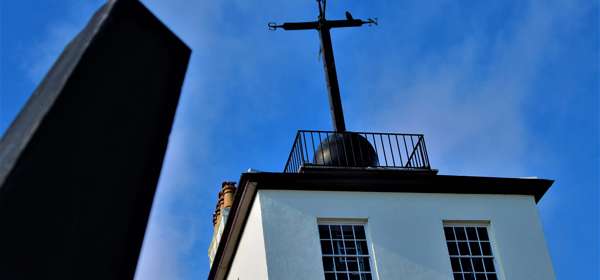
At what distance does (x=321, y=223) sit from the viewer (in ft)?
55.7

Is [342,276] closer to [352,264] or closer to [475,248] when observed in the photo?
[352,264]

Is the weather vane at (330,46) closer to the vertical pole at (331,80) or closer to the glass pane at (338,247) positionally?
the vertical pole at (331,80)

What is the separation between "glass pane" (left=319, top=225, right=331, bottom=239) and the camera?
661 inches

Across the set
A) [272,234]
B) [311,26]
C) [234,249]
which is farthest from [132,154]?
[311,26]

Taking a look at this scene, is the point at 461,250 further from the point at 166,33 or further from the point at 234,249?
the point at 166,33

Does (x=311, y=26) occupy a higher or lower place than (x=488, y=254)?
higher

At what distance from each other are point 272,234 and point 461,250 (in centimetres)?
394

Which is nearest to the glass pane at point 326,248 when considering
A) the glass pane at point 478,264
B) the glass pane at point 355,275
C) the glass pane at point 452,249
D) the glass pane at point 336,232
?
the glass pane at point 336,232

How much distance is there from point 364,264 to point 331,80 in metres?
6.63

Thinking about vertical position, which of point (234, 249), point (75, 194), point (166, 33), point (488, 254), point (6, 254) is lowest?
point (6, 254)

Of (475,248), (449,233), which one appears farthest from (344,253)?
(475,248)

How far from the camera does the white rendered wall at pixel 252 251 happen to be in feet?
53.9

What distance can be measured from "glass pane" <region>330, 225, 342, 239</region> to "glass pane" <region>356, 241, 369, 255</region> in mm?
400

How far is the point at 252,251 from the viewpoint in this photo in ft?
56.7
